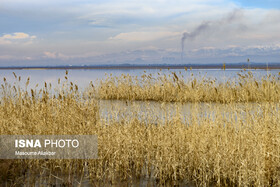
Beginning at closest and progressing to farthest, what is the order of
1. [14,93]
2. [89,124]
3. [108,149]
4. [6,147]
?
[108,149]
[6,147]
[89,124]
[14,93]

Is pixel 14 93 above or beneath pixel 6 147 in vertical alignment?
above

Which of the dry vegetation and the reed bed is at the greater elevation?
the reed bed

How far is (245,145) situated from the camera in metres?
5.56

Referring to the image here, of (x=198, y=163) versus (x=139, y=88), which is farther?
(x=139, y=88)

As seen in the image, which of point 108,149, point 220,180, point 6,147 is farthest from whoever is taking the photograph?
point 6,147

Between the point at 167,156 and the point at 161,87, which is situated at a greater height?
the point at 161,87

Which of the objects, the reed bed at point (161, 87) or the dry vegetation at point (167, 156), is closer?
the dry vegetation at point (167, 156)

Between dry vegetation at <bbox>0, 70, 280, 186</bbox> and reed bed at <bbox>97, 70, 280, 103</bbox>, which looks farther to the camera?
reed bed at <bbox>97, 70, 280, 103</bbox>

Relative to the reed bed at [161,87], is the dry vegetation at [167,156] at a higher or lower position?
lower

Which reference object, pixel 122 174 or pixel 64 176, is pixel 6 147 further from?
pixel 122 174

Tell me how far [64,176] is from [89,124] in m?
1.43

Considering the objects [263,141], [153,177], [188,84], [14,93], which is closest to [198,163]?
[153,177]

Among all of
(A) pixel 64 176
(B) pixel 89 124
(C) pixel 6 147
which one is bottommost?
Answer: (A) pixel 64 176

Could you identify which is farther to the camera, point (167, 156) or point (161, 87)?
point (161, 87)
